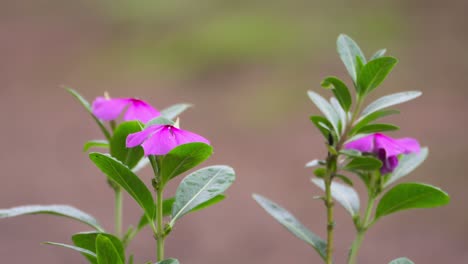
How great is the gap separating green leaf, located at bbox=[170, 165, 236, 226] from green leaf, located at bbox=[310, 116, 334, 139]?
0.13 meters

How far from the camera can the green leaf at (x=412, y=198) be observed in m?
0.80

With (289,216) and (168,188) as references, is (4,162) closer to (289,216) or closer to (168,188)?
(168,188)

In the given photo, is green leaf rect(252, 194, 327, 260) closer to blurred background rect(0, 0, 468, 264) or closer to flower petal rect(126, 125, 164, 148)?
flower petal rect(126, 125, 164, 148)

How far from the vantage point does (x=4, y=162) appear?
466 centimetres

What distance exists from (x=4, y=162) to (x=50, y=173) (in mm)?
398

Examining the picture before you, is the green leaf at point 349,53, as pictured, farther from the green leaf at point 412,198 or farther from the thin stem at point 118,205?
the thin stem at point 118,205

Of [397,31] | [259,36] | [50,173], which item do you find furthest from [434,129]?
[50,173]

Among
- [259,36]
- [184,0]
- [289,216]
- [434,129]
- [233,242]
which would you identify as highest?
[184,0]

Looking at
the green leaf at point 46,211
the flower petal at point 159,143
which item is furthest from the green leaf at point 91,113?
the flower petal at point 159,143

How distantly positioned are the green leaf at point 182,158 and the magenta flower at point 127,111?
149 mm

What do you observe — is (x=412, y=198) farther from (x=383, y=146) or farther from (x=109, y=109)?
(x=109, y=109)

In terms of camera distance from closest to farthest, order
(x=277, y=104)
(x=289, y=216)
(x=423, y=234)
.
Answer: (x=289, y=216) < (x=423, y=234) < (x=277, y=104)

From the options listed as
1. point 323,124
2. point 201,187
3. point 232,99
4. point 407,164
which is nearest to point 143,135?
point 201,187

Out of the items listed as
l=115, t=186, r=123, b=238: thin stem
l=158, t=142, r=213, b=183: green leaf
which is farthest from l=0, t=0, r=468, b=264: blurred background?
l=158, t=142, r=213, b=183: green leaf
